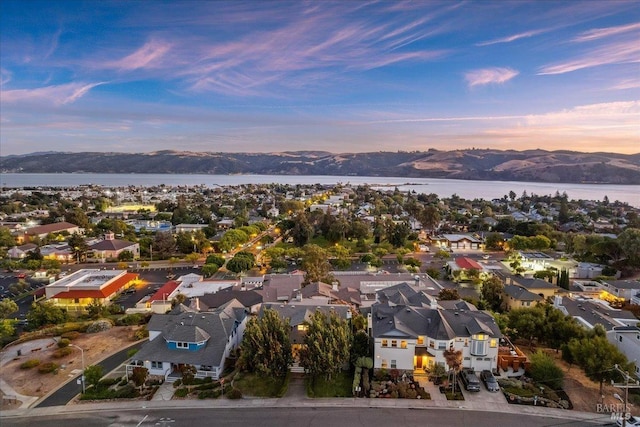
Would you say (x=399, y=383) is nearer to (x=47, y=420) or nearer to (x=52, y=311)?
(x=47, y=420)

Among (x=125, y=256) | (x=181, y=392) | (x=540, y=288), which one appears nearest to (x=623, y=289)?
(x=540, y=288)

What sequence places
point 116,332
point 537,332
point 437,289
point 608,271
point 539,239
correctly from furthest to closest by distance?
1. point 539,239
2. point 608,271
3. point 437,289
4. point 116,332
5. point 537,332

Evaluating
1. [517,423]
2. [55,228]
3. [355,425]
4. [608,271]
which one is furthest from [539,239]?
[55,228]

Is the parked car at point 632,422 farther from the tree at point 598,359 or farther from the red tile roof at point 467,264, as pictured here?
the red tile roof at point 467,264

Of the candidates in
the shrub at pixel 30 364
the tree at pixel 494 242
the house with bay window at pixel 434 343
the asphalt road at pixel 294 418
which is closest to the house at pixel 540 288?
the house with bay window at pixel 434 343

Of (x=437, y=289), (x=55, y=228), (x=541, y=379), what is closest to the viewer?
(x=541, y=379)

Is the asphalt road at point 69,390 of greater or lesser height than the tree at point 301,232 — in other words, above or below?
below
